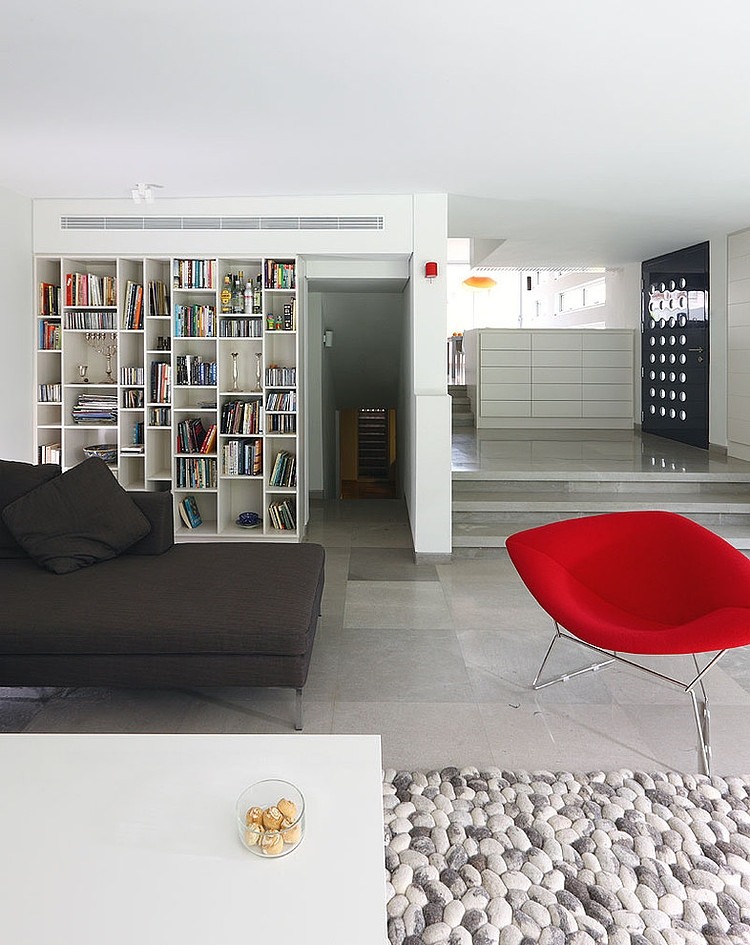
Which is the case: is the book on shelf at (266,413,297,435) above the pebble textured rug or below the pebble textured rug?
above

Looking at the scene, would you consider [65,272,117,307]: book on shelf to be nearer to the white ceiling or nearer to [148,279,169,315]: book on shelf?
[148,279,169,315]: book on shelf

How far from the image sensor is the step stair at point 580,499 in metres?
6.31

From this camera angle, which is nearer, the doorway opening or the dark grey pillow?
the dark grey pillow

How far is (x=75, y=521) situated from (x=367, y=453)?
28.2 ft

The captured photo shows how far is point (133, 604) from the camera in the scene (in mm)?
3236

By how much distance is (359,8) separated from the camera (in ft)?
9.52

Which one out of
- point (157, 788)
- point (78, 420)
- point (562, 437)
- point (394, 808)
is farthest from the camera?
point (562, 437)

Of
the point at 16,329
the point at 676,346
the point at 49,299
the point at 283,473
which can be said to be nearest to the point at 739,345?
the point at 676,346

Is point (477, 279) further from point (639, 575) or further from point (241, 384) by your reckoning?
point (639, 575)

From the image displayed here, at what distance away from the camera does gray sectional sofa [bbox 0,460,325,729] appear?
9.96 feet

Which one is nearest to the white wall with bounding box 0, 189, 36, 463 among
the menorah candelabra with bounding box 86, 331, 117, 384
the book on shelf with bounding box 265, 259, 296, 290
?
the menorah candelabra with bounding box 86, 331, 117, 384

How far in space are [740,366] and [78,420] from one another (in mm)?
5928

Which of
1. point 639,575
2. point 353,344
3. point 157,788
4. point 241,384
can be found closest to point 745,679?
point 639,575

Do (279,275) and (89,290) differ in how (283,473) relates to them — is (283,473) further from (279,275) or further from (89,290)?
(89,290)
